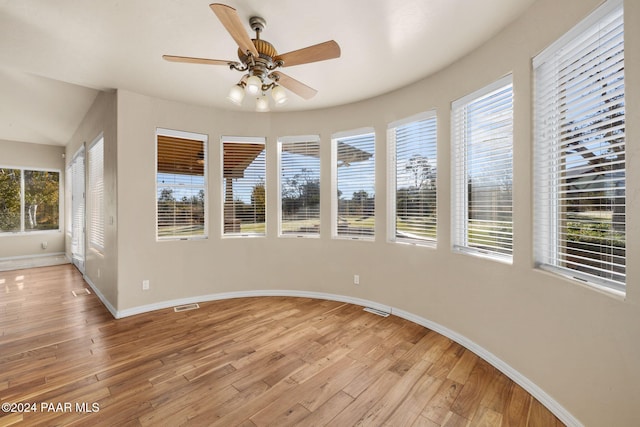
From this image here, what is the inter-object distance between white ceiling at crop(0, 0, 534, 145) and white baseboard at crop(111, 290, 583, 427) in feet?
8.86

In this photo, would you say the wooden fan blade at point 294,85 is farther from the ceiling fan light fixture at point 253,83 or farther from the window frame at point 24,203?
the window frame at point 24,203

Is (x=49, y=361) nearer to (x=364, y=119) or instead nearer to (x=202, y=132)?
(x=202, y=132)

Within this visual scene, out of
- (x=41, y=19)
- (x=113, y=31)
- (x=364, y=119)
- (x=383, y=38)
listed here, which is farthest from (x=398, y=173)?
(x=41, y=19)

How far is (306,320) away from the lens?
3.34m

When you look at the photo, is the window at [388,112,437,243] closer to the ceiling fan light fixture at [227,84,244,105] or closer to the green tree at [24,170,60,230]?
the ceiling fan light fixture at [227,84,244,105]

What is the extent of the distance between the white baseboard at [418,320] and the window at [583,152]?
872 millimetres

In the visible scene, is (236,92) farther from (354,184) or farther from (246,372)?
(246,372)

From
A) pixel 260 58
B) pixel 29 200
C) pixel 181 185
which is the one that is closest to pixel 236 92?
pixel 260 58

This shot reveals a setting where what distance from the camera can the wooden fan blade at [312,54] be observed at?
1.81m

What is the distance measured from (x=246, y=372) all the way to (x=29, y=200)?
7803 mm

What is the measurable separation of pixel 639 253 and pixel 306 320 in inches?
112

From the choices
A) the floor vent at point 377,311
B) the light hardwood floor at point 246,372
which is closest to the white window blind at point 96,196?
the light hardwood floor at point 246,372

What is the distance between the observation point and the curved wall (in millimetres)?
1506

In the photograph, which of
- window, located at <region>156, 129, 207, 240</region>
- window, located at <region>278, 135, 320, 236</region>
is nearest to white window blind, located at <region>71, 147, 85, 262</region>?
window, located at <region>156, 129, 207, 240</region>
